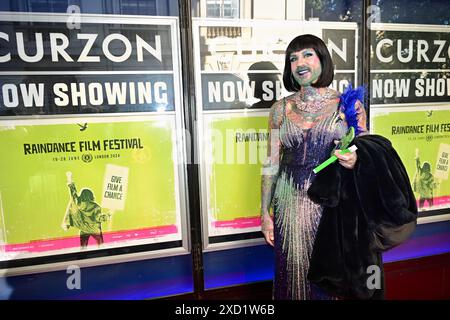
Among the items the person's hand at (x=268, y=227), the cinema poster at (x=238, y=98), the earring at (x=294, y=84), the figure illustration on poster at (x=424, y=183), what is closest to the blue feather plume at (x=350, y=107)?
the earring at (x=294, y=84)

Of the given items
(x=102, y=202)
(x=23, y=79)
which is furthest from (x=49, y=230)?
(x=23, y=79)

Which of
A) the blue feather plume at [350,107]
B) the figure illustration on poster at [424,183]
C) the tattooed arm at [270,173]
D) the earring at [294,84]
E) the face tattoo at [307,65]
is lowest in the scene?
the figure illustration on poster at [424,183]

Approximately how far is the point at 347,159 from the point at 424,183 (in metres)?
1.37

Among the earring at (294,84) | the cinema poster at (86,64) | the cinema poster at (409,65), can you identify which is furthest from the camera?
the cinema poster at (409,65)

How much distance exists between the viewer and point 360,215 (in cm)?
136

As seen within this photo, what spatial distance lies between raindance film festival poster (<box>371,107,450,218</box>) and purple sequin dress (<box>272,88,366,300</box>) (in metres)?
0.92

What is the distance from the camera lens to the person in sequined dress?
4.75 ft

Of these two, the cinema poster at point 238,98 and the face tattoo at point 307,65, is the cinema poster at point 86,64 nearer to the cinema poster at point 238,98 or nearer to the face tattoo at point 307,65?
the cinema poster at point 238,98

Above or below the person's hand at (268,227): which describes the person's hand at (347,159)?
above

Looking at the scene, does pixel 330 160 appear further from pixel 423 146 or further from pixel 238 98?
pixel 423 146

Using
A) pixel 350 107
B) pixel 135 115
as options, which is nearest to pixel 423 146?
pixel 350 107

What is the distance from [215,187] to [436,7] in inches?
74.1

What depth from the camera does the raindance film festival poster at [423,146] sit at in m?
2.22

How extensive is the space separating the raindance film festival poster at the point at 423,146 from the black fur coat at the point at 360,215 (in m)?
0.96
